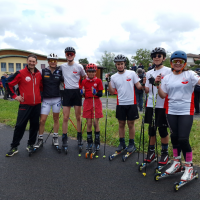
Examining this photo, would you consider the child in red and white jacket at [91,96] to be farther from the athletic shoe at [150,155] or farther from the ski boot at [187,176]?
the ski boot at [187,176]

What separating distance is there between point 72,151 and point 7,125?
15.0ft

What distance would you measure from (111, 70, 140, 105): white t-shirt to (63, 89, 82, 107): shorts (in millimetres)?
1183

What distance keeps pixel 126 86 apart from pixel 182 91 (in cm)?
151

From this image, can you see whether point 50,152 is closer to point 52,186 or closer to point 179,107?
point 52,186

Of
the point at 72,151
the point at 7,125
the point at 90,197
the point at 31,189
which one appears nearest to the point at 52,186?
the point at 31,189

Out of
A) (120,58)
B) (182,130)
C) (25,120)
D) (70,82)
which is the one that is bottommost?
(25,120)

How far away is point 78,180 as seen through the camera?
12.5 ft

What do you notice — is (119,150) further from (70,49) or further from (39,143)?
(70,49)

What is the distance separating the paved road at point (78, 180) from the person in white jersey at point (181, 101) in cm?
50

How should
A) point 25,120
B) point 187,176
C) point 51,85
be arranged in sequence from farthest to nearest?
point 51,85 < point 25,120 < point 187,176

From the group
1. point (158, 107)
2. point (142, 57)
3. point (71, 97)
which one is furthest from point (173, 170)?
point (142, 57)

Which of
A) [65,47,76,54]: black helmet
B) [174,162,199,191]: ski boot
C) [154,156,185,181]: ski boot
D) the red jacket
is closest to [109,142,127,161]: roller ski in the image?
[154,156,185,181]: ski boot

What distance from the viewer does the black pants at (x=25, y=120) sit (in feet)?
17.1

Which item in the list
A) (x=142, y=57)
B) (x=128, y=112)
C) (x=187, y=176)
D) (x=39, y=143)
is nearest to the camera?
(x=187, y=176)
